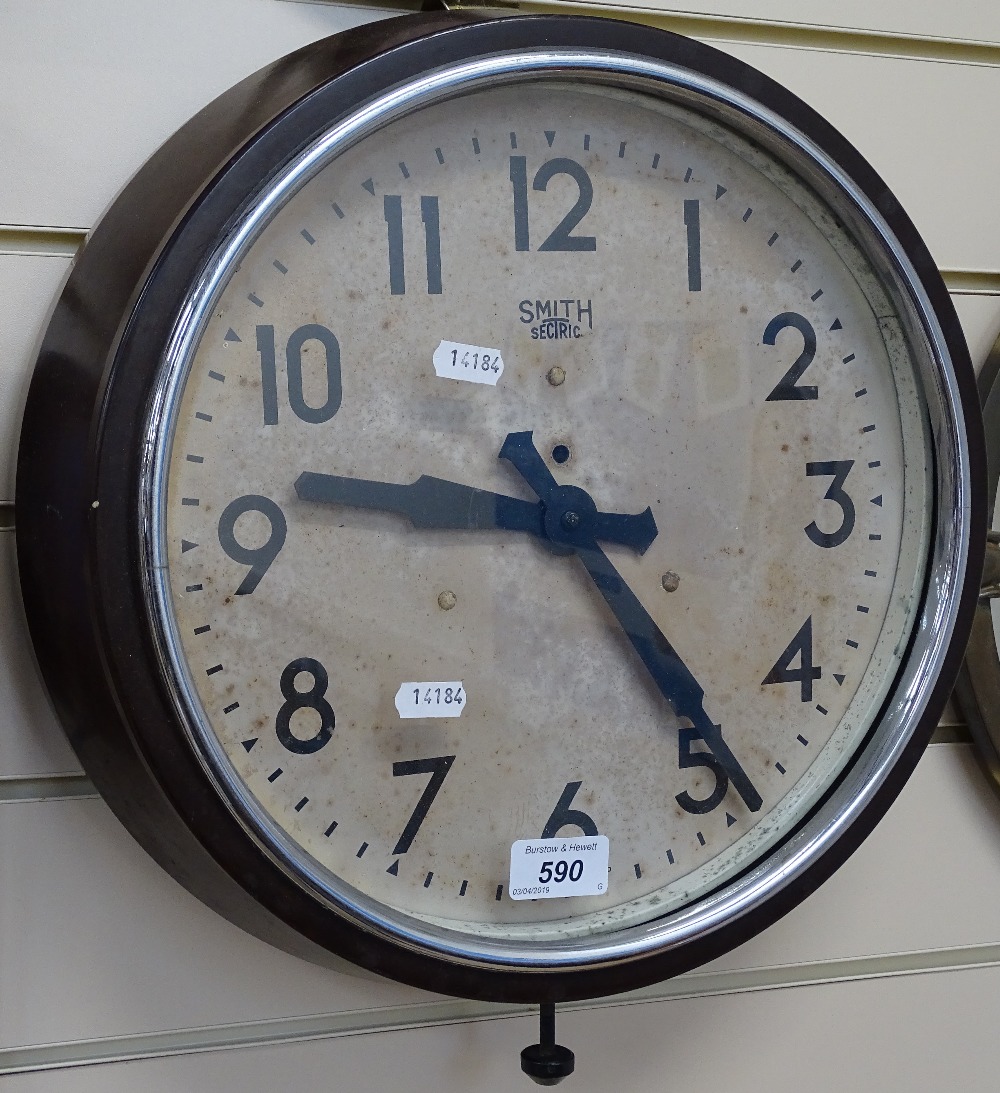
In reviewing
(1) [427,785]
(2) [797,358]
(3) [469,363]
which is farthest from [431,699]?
(2) [797,358]

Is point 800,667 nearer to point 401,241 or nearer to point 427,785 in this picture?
point 427,785

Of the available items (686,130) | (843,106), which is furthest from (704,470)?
(843,106)

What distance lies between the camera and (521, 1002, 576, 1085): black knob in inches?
28.6

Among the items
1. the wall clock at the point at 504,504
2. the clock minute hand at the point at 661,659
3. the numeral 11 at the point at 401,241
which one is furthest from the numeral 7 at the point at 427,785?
the numeral 11 at the point at 401,241

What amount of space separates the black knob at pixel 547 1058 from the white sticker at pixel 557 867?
78 millimetres

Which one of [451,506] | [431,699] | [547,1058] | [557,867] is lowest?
[547,1058]

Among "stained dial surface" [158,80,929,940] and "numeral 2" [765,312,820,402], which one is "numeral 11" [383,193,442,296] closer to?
"stained dial surface" [158,80,929,940]

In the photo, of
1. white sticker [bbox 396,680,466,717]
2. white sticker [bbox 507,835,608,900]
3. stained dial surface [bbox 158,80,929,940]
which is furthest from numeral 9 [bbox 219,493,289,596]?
white sticker [bbox 507,835,608,900]

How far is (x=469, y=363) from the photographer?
67 centimetres

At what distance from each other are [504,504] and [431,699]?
121mm

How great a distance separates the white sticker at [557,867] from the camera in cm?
70

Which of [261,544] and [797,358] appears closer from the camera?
[261,544]

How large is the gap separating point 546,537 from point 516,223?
18 cm

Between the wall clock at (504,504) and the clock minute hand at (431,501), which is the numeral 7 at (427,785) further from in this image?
the clock minute hand at (431,501)
